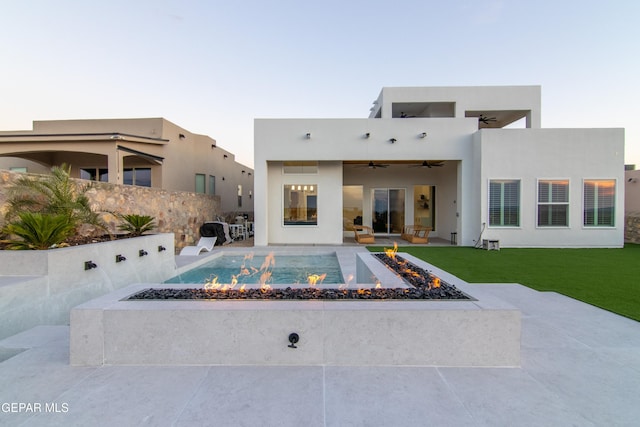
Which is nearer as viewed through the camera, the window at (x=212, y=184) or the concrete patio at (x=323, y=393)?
the concrete patio at (x=323, y=393)

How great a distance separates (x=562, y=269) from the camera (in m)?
7.22

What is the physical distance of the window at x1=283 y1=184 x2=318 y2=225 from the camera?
12000 millimetres

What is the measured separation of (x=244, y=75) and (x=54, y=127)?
10018 mm

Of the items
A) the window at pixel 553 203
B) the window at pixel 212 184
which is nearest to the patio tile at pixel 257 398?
the window at pixel 553 203

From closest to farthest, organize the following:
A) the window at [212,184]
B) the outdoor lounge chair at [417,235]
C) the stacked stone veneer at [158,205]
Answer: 1. the stacked stone veneer at [158,205]
2. the outdoor lounge chair at [417,235]
3. the window at [212,184]

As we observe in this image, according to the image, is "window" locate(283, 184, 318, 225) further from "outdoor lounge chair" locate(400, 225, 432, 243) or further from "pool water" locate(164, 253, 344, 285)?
"outdoor lounge chair" locate(400, 225, 432, 243)

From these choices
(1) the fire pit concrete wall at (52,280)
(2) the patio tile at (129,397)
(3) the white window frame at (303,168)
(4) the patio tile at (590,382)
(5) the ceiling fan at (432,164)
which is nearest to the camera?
(2) the patio tile at (129,397)

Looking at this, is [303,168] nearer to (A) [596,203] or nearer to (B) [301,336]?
(B) [301,336]

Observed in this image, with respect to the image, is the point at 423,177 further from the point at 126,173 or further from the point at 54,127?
the point at 54,127

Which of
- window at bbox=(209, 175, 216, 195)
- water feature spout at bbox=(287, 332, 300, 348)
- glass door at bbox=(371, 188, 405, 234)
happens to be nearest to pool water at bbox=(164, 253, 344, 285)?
water feature spout at bbox=(287, 332, 300, 348)

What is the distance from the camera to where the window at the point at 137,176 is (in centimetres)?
1432

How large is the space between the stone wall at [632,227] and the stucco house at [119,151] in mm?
21797

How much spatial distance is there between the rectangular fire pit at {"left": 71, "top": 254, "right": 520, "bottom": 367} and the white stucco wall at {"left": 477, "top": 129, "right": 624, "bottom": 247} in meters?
9.69

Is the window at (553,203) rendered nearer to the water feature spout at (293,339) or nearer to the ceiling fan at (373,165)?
the ceiling fan at (373,165)
